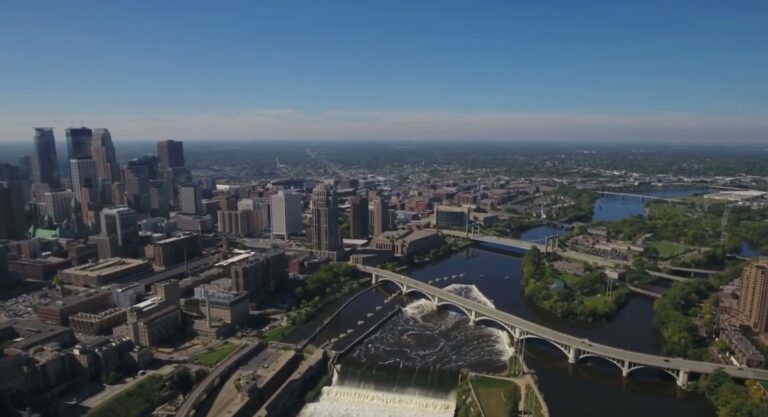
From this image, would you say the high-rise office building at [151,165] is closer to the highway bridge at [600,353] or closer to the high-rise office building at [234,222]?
the high-rise office building at [234,222]

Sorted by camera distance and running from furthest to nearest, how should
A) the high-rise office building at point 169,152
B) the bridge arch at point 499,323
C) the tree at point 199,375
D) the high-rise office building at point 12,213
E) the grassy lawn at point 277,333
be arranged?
the high-rise office building at point 169,152 < the high-rise office building at point 12,213 < the bridge arch at point 499,323 < the grassy lawn at point 277,333 < the tree at point 199,375

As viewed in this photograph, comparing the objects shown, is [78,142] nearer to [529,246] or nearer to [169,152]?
[169,152]

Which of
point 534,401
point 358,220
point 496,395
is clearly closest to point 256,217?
point 358,220

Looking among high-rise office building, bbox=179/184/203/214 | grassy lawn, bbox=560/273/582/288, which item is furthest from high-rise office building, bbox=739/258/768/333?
high-rise office building, bbox=179/184/203/214

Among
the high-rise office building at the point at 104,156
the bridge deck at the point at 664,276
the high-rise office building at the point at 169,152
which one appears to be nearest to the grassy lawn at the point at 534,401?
the bridge deck at the point at 664,276

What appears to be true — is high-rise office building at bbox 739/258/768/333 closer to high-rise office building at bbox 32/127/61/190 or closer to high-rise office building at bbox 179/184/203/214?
high-rise office building at bbox 179/184/203/214
